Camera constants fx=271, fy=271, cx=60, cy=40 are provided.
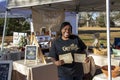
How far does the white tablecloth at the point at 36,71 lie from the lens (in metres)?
4.05

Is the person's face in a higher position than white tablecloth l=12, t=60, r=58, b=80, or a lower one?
higher

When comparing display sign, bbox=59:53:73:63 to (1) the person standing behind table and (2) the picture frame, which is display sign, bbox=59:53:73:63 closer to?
(1) the person standing behind table

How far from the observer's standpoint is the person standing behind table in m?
3.63

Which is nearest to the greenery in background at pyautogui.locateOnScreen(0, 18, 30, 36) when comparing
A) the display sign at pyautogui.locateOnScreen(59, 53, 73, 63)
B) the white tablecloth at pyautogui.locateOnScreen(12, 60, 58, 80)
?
the white tablecloth at pyautogui.locateOnScreen(12, 60, 58, 80)

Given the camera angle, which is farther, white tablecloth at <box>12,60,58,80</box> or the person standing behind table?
white tablecloth at <box>12,60,58,80</box>

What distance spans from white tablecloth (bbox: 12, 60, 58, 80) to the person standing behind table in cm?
45

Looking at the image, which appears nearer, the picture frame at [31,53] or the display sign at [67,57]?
the display sign at [67,57]

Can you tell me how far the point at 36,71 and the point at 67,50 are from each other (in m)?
0.72

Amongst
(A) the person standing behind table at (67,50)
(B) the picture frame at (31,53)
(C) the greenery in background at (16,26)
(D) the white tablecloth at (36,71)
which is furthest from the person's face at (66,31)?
(C) the greenery in background at (16,26)

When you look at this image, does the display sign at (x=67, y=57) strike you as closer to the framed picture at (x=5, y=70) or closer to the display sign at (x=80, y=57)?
the display sign at (x=80, y=57)

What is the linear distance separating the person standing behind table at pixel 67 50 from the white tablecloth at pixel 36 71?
450mm

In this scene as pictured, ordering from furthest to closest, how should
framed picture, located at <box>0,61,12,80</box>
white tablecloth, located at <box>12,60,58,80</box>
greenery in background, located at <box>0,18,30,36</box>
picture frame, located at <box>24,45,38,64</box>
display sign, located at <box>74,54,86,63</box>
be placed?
greenery in background, located at <box>0,18,30,36</box>
picture frame, located at <box>24,45,38,64</box>
white tablecloth, located at <box>12,60,58,80</box>
display sign, located at <box>74,54,86,63</box>
framed picture, located at <box>0,61,12,80</box>

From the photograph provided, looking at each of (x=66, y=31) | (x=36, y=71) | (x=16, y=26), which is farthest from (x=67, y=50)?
(x=16, y=26)

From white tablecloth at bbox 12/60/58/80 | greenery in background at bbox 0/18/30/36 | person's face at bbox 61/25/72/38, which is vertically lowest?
white tablecloth at bbox 12/60/58/80
